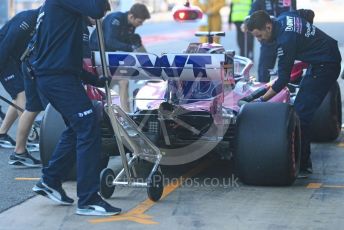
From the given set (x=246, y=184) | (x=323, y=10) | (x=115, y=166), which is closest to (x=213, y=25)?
(x=115, y=166)

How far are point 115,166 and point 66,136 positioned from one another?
1.93m

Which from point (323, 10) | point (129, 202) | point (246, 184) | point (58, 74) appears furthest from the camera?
point (323, 10)

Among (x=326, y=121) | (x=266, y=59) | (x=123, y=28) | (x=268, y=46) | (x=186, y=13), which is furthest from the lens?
(x=266, y=59)

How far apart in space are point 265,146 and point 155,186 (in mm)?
1054

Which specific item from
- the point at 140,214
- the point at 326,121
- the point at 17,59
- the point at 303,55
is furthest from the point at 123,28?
the point at 140,214

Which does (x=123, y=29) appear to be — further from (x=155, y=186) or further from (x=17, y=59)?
(x=155, y=186)

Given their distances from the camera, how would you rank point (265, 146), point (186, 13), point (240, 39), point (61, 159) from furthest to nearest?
point (240, 39) → point (186, 13) → point (265, 146) → point (61, 159)

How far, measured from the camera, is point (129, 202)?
6848mm

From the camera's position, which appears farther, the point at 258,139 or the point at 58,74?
the point at 258,139

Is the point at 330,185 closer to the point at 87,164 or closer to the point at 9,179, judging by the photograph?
the point at 87,164

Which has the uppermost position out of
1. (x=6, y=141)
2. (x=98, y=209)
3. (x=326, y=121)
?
(x=98, y=209)

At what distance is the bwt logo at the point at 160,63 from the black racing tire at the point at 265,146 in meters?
0.58

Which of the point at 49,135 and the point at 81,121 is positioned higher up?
the point at 81,121

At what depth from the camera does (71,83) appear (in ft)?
20.8
